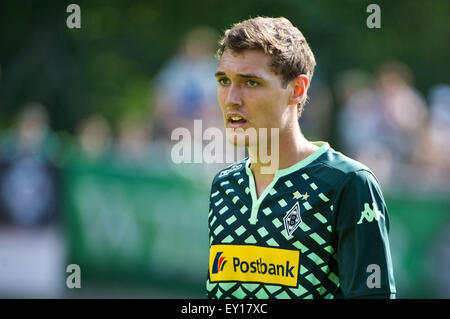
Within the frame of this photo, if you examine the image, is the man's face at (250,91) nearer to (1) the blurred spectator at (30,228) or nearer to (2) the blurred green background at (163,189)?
(2) the blurred green background at (163,189)

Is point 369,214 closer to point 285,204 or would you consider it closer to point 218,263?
point 285,204

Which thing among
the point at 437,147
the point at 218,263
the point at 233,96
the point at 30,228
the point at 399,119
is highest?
the point at 399,119

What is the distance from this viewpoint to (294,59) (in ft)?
14.0

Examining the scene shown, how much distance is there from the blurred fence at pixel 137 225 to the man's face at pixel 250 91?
6146 millimetres

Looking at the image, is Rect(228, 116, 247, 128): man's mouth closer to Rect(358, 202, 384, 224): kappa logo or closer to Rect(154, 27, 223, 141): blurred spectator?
Rect(358, 202, 384, 224): kappa logo

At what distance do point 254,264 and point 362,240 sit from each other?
0.68 meters

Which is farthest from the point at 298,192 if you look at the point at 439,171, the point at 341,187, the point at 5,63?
the point at 5,63

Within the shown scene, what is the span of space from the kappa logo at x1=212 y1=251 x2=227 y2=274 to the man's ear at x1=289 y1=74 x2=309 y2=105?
990 mm

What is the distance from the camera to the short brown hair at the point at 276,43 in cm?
417

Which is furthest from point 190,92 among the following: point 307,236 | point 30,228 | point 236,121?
point 307,236

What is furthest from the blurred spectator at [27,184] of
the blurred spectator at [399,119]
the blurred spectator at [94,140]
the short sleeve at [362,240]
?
the short sleeve at [362,240]

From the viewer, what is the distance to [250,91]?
4180 mm

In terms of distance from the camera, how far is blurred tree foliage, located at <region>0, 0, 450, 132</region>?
50.8 feet
